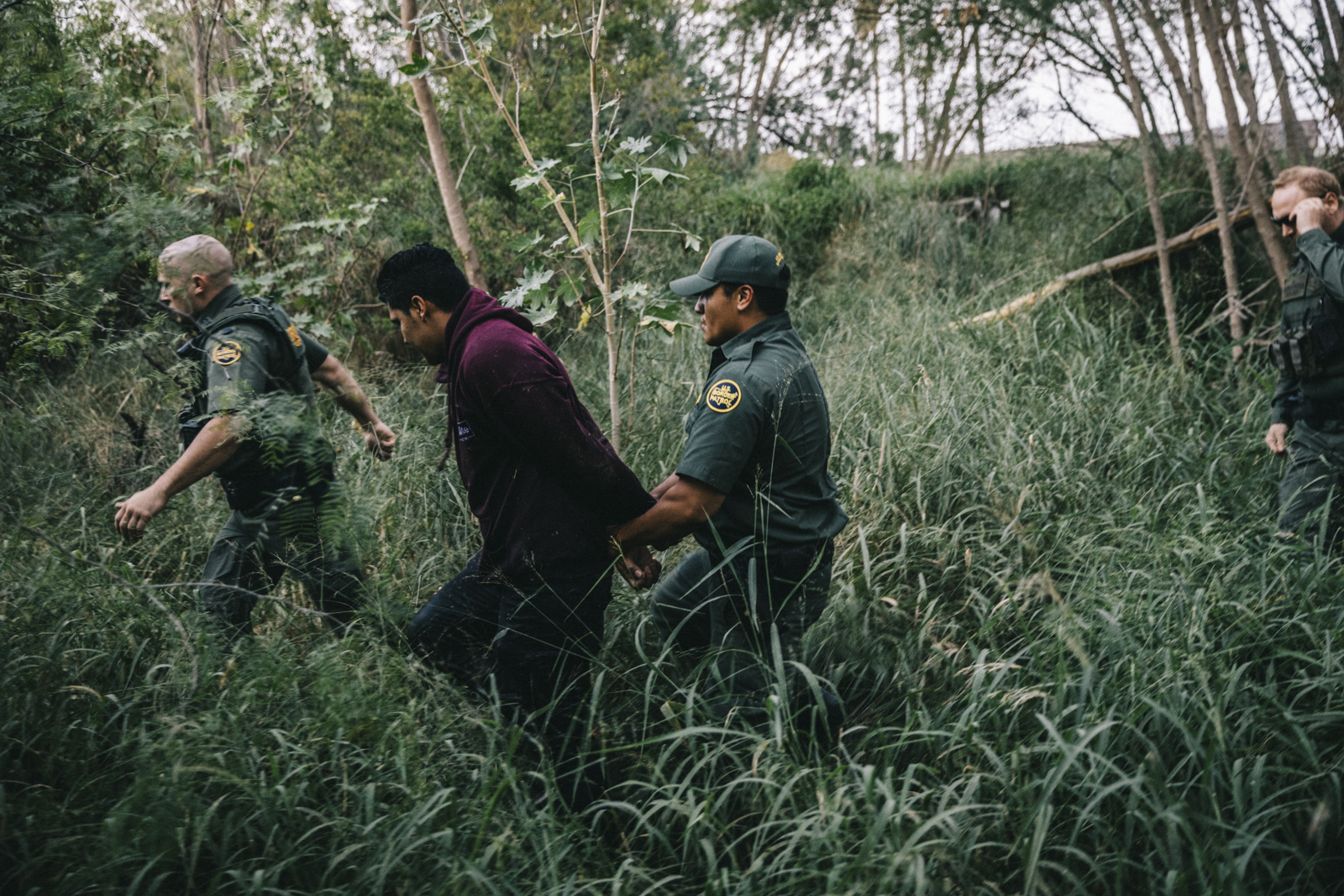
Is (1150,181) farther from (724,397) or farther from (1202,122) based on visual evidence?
(724,397)

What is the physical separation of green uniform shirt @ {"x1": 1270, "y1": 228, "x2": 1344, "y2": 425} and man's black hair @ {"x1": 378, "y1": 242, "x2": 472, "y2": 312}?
3236mm

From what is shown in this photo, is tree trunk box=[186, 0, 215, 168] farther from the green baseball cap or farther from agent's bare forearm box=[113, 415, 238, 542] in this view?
the green baseball cap

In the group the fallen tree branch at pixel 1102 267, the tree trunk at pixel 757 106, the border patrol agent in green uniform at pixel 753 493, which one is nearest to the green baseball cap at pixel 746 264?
the border patrol agent in green uniform at pixel 753 493

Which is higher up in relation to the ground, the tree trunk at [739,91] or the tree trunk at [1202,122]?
the tree trunk at [739,91]

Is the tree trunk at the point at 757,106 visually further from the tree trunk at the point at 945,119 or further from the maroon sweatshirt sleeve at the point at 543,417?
the maroon sweatshirt sleeve at the point at 543,417

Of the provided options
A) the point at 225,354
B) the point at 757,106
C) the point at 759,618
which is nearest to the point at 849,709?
the point at 759,618

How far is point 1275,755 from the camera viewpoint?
2.00 m

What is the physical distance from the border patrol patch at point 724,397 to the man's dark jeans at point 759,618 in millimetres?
407

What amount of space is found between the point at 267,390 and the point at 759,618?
6.22 ft

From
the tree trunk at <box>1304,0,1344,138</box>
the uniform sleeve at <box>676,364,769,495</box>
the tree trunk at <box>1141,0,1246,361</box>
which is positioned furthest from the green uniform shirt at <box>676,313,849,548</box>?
the tree trunk at <box>1304,0,1344,138</box>

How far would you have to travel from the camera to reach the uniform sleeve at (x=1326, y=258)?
2984mm

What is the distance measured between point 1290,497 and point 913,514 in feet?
4.71

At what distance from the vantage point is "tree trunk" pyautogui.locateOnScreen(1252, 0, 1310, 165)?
550cm

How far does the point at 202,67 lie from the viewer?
5.56 m
